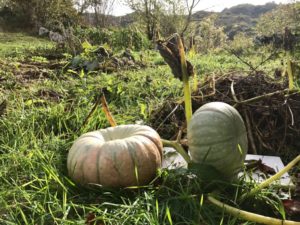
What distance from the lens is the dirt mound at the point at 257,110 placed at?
3.12 metres

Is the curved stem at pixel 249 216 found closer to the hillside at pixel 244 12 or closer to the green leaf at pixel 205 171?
the green leaf at pixel 205 171

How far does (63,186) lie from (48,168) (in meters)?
0.23

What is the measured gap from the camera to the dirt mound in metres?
3.12

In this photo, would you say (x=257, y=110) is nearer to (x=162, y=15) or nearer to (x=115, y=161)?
(x=115, y=161)

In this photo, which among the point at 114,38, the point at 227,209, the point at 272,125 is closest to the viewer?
the point at 227,209

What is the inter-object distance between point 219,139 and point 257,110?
3.51ft

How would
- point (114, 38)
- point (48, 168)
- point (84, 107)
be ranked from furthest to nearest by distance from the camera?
point (114, 38), point (84, 107), point (48, 168)

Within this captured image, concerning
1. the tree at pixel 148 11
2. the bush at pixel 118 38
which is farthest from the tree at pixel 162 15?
the bush at pixel 118 38

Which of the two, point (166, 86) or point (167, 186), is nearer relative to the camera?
point (167, 186)

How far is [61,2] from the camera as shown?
2045cm

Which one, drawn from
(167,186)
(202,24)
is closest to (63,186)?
(167,186)

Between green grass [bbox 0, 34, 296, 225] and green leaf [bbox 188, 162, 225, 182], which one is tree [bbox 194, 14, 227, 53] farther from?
green leaf [bbox 188, 162, 225, 182]

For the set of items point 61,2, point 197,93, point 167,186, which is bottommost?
point 167,186

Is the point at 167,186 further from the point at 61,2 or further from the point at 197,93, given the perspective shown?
the point at 61,2
